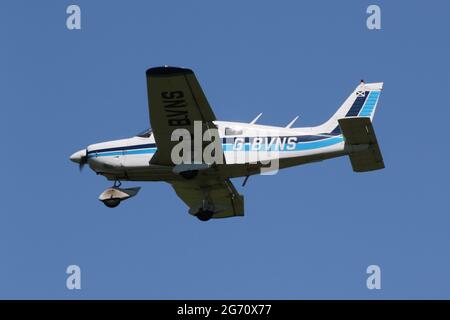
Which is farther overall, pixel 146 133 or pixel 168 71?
pixel 146 133

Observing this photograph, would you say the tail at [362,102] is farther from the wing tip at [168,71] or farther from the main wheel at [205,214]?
the wing tip at [168,71]

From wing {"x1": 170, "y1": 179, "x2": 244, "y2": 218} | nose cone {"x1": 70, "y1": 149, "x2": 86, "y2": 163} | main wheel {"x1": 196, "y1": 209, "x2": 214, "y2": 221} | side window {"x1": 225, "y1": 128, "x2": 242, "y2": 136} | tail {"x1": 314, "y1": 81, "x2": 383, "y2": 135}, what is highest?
tail {"x1": 314, "y1": 81, "x2": 383, "y2": 135}

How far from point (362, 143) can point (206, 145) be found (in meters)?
3.64

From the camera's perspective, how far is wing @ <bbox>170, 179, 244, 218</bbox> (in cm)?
2545

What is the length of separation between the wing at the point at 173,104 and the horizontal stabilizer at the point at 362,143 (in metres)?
3.12

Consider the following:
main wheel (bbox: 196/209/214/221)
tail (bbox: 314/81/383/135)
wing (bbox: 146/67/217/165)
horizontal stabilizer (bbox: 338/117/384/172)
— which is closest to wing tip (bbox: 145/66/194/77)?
wing (bbox: 146/67/217/165)

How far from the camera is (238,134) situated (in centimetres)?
2380

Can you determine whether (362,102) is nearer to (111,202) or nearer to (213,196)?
(213,196)

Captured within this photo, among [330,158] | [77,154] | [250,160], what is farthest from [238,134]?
[77,154]

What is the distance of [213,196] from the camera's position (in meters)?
26.2

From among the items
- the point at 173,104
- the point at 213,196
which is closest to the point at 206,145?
the point at 173,104

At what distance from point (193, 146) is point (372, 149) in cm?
421

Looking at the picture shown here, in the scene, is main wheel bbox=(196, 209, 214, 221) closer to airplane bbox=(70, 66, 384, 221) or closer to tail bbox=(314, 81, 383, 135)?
airplane bbox=(70, 66, 384, 221)

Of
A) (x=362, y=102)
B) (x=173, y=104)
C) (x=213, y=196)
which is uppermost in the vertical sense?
(x=173, y=104)
